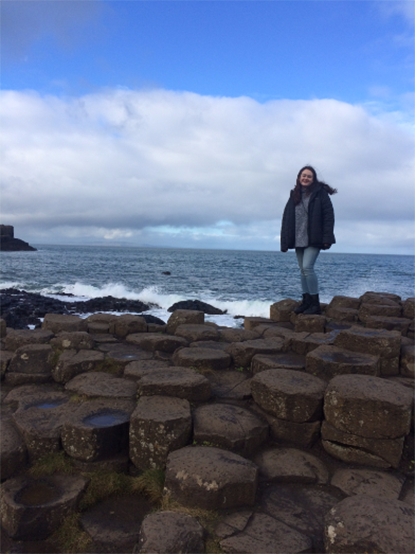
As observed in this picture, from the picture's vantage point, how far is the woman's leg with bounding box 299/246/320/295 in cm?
742

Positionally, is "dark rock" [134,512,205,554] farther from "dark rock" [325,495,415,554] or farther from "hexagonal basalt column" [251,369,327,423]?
"hexagonal basalt column" [251,369,327,423]

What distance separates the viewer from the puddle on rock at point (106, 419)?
3.88 meters

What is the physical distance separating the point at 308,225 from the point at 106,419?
16.7 feet

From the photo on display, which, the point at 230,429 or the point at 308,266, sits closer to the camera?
the point at 230,429

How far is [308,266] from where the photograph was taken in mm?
7465

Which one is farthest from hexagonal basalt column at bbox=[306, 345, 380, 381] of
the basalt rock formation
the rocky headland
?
the basalt rock formation

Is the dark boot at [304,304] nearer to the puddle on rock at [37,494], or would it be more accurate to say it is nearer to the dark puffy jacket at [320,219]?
the dark puffy jacket at [320,219]

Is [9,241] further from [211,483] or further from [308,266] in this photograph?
[211,483]

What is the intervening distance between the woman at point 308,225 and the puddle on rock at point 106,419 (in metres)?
4.47

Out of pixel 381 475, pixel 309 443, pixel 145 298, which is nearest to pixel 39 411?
pixel 309 443

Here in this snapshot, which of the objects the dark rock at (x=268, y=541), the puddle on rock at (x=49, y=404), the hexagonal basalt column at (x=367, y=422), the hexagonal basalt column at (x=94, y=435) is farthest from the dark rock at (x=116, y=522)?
the hexagonal basalt column at (x=367, y=422)

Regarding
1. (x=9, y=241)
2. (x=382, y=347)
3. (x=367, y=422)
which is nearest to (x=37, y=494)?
(x=367, y=422)

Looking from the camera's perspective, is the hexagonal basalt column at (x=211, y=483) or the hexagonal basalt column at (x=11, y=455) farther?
the hexagonal basalt column at (x=11, y=455)

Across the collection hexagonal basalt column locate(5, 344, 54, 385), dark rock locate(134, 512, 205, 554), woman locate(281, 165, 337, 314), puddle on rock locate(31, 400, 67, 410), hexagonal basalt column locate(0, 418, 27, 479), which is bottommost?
hexagonal basalt column locate(0, 418, 27, 479)
